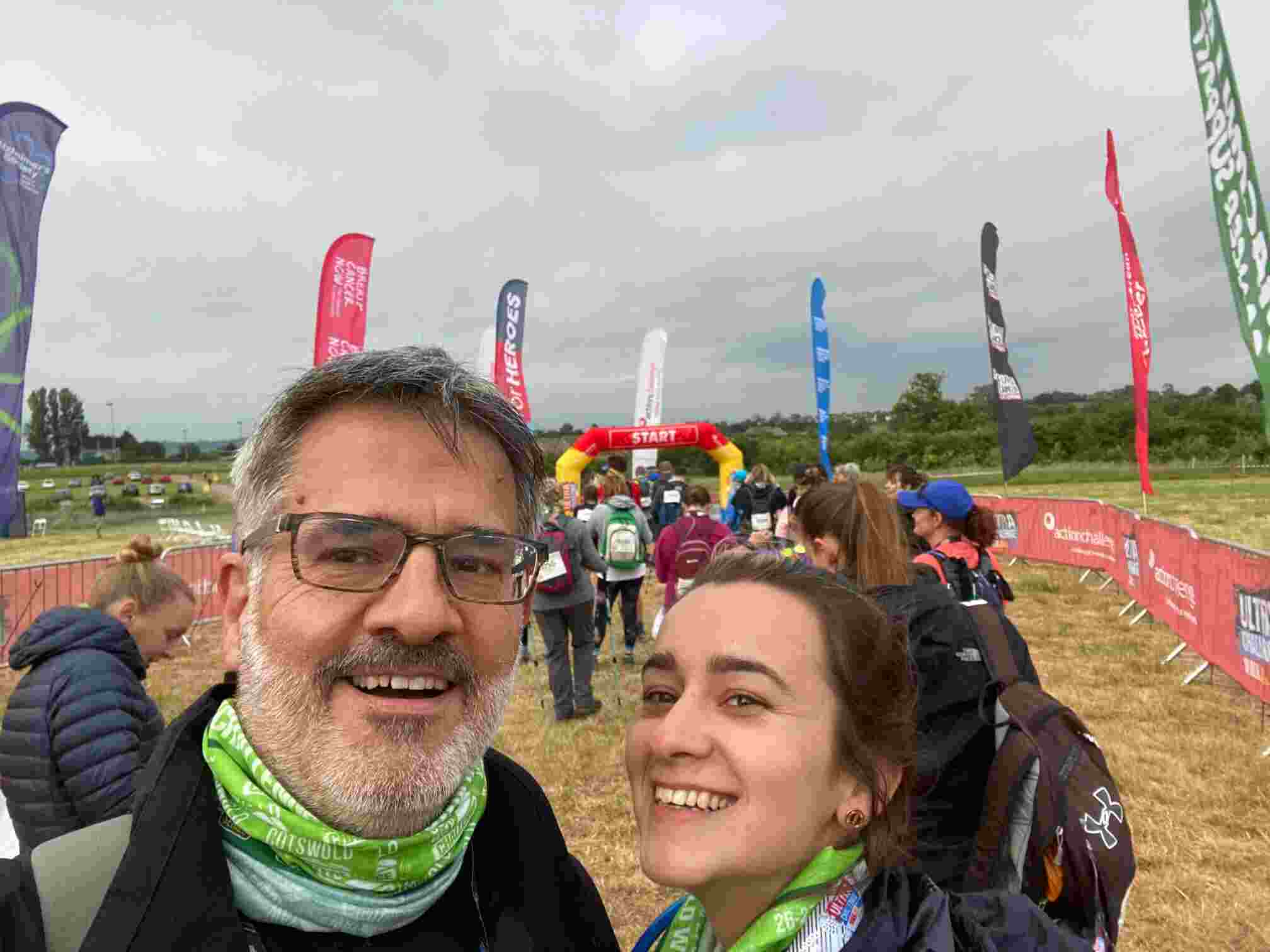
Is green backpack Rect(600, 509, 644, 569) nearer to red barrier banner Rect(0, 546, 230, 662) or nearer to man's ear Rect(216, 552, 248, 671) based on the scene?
red barrier banner Rect(0, 546, 230, 662)

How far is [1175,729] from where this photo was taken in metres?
6.43

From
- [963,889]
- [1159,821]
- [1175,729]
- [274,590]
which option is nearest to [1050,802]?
[963,889]

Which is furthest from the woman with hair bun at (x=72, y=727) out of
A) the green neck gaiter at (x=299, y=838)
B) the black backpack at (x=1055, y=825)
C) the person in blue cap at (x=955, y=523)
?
the person in blue cap at (x=955, y=523)

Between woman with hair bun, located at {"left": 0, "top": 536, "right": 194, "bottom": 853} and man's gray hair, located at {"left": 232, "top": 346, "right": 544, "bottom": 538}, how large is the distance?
1.51 metres

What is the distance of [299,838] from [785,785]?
2.51ft

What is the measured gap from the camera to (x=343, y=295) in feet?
32.9

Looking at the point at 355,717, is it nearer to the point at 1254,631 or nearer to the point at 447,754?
the point at 447,754

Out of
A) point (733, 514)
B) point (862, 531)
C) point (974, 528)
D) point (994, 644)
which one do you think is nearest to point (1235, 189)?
point (974, 528)

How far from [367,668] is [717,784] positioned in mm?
613

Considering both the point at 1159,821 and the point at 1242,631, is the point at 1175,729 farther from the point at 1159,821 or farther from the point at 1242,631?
the point at 1159,821

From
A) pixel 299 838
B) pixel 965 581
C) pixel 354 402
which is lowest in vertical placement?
pixel 965 581

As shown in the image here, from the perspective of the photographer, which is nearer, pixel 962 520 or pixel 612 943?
pixel 612 943

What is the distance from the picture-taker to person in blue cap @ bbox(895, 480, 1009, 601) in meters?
4.36

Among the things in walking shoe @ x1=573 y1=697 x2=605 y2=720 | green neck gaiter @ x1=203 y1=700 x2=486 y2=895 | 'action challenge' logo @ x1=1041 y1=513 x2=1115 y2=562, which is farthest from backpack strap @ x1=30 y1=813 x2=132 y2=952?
'action challenge' logo @ x1=1041 y1=513 x2=1115 y2=562
